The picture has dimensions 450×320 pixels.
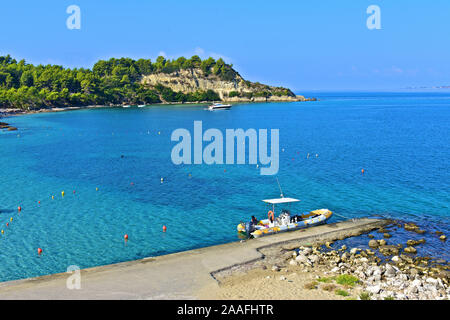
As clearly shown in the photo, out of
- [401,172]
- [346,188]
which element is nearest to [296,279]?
[346,188]

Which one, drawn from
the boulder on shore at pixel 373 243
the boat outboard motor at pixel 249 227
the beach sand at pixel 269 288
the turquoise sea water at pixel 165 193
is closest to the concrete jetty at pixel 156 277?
the beach sand at pixel 269 288

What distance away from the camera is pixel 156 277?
24.5 m

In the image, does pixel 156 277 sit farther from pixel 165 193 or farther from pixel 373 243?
pixel 165 193

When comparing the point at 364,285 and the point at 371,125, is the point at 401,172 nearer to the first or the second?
the point at 364,285

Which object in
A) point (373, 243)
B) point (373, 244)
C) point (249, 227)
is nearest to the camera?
point (373, 244)

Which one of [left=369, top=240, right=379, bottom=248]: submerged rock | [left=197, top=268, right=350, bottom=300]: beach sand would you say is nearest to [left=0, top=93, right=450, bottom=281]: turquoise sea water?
[left=369, top=240, right=379, bottom=248]: submerged rock

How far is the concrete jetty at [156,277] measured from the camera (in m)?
22.3

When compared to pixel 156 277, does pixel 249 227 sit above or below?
above

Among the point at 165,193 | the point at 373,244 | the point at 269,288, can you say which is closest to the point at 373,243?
the point at 373,244

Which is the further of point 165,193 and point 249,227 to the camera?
point 165,193

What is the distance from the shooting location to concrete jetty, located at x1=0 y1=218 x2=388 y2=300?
73.3ft

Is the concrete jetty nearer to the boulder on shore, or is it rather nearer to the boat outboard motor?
the boat outboard motor

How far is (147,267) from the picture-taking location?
26250 millimetres
